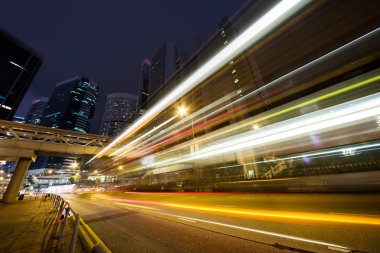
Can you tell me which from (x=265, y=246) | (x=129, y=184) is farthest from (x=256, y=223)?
(x=129, y=184)

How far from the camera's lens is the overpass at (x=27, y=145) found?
60.1 ft

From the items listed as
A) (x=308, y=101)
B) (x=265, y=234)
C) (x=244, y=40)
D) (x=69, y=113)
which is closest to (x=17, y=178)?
(x=265, y=234)

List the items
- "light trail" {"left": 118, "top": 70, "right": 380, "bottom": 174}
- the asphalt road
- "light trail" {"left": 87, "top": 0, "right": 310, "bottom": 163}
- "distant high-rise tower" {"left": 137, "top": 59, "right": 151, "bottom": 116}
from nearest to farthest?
the asphalt road, "light trail" {"left": 87, "top": 0, "right": 310, "bottom": 163}, "light trail" {"left": 118, "top": 70, "right": 380, "bottom": 174}, "distant high-rise tower" {"left": 137, "top": 59, "right": 151, "bottom": 116}

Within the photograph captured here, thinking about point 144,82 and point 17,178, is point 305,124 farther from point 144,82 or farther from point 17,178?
point 144,82

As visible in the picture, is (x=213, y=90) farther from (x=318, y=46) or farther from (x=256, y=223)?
(x=256, y=223)

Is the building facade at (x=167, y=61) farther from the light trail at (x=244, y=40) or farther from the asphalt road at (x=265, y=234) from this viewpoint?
the asphalt road at (x=265, y=234)

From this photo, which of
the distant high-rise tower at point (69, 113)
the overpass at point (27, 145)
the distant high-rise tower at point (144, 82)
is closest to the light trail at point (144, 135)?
the overpass at point (27, 145)

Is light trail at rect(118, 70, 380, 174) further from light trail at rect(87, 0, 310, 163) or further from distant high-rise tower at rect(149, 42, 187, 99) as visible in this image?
distant high-rise tower at rect(149, 42, 187, 99)

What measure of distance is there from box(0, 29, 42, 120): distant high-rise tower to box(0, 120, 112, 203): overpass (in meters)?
63.1

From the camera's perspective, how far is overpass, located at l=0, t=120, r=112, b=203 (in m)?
18.3

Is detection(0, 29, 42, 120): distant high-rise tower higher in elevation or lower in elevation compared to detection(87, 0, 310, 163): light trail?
higher

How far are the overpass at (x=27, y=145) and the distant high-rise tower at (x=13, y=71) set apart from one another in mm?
63081

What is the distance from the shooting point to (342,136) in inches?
359

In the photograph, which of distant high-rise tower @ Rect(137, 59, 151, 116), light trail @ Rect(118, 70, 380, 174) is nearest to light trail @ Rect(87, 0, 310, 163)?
light trail @ Rect(118, 70, 380, 174)
